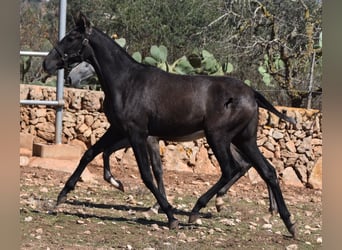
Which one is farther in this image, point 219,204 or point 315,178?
point 315,178

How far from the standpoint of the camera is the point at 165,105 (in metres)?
6.33

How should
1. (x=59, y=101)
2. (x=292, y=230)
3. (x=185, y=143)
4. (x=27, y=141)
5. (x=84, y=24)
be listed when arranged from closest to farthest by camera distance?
(x=292, y=230)
(x=84, y=24)
(x=59, y=101)
(x=27, y=141)
(x=185, y=143)

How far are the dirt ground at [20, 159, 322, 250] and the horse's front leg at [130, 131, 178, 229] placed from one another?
0.14 meters

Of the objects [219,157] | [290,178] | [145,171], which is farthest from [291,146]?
[145,171]

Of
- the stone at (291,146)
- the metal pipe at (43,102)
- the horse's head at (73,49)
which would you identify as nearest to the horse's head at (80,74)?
the metal pipe at (43,102)

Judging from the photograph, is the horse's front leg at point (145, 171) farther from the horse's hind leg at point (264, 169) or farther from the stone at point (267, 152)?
the stone at point (267, 152)

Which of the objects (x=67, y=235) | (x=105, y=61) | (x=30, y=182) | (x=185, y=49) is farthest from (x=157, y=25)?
(x=67, y=235)

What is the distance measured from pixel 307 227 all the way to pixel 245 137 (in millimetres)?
1304

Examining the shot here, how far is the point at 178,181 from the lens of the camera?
32.1ft

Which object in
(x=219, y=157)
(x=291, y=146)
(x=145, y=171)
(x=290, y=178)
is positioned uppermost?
(x=219, y=157)

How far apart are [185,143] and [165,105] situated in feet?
13.0

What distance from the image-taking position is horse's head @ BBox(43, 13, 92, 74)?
255 inches

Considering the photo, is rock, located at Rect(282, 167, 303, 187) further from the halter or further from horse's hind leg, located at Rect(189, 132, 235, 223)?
the halter

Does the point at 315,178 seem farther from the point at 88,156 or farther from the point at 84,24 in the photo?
the point at 84,24
